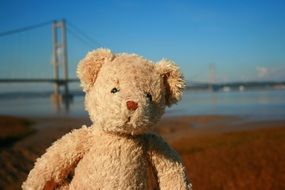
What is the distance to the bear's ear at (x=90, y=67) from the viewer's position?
4.16ft

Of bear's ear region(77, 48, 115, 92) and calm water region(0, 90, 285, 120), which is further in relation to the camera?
calm water region(0, 90, 285, 120)

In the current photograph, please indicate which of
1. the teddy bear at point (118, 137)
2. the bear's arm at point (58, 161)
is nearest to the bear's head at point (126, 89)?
the teddy bear at point (118, 137)

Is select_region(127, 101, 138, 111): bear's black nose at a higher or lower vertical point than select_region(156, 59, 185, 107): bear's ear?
lower

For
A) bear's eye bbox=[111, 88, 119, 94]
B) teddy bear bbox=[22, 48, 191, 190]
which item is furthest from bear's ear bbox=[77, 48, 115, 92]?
bear's eye bbox=[111, 88, 119, 94]

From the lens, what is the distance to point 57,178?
51.0 inches

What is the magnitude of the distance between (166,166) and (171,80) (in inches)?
10.6

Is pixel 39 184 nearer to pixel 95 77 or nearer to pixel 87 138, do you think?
pixel 87 138

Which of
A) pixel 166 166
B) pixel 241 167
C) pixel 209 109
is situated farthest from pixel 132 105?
pixel 209 109

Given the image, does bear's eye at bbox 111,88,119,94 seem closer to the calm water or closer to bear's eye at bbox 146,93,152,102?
bear's eye at bbox 146,93,152,102

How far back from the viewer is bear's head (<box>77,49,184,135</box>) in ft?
3.75

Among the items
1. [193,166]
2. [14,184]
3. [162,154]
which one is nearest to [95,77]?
[162,154]

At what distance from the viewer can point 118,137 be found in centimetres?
125

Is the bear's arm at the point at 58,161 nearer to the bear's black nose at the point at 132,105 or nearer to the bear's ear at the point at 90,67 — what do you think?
the bear's ear at the point at 90,67

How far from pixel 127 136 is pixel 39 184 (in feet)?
0.95
